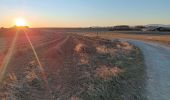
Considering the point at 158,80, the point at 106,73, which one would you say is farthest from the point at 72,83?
the point at 158,80

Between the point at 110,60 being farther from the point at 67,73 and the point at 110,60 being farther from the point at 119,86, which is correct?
the point at 119,86

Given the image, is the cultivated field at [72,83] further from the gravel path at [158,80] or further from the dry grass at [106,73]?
the gravel path at [158,80]

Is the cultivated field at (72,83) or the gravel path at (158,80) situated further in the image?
the gravel path at (158,80)

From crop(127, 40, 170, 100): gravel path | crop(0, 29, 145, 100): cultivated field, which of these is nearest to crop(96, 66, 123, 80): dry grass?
crop(0, 29, 145, 100): cultivated field

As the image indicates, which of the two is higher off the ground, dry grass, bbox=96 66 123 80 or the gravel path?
dry grass, bbox=96 66 123 80

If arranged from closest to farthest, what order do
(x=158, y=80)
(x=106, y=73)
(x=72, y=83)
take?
(x=72, y=83), (x=158, y=80), (x=106, y=73)

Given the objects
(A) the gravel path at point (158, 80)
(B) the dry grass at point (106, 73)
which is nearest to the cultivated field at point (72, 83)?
(B) the dry grass at point (106, 73)

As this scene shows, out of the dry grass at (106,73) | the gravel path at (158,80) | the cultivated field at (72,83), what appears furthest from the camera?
the dry grass at (106,73)

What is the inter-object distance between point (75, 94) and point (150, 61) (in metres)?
8.93

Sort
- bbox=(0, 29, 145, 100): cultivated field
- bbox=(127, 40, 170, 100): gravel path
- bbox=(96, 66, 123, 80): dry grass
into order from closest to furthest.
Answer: bbox=(0, 29, 145, 100): cultivated field
bbox=(127, 40, 170, 100): gravel path
bbox=(96, 66, 123, 80): dry grass

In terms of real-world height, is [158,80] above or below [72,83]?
below

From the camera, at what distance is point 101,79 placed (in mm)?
12617

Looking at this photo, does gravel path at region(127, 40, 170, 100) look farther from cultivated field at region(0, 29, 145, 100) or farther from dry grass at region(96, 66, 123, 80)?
dry grass at region(96, 66, 123, 80)

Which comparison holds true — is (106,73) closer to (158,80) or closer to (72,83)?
(72,83)
